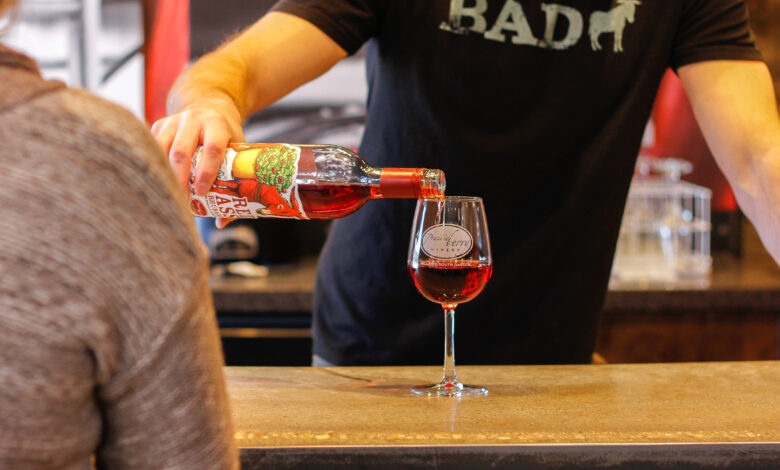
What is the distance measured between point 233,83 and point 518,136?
1.65ft

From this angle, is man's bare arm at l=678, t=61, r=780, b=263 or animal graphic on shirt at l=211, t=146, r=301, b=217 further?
man's bare arm at l=678, t=61, r=780, b=263

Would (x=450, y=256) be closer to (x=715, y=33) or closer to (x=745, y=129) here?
(x=745, y=129)

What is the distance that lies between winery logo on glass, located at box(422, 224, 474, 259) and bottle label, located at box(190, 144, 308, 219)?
0.54 feet

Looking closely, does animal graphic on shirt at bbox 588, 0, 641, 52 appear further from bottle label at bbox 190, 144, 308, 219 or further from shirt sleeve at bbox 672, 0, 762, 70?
bottle label at bbox 190, 144, 308, 219

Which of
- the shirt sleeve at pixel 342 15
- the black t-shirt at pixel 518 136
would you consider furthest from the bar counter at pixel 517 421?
the shirt sleeve at pixel 342 15

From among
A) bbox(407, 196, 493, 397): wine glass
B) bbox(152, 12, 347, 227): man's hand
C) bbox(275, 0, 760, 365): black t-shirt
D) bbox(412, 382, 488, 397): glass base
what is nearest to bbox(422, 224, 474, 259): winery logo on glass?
bbox(407, 196, 493, 397): wine glass

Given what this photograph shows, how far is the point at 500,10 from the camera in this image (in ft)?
4.46

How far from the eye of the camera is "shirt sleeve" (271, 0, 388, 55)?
4.22ft

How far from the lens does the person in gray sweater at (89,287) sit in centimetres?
44

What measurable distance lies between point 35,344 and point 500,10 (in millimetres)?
1071

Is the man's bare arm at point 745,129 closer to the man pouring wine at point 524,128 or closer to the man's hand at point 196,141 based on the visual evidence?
the man pouring wine at point 524,128

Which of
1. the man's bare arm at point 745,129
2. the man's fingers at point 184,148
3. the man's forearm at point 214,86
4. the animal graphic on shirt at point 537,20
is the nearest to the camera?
the man's fingers at point 184,148

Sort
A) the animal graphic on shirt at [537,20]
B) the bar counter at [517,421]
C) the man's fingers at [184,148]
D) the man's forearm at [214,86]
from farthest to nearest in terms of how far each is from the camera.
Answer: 1. the animal graphic on shirt at [537,20]
2. the man's forearm at [214,86]
3. the man's fingers at [184,148]
4. the bar counter at [517,421]

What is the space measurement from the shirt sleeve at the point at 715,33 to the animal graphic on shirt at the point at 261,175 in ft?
2.62
